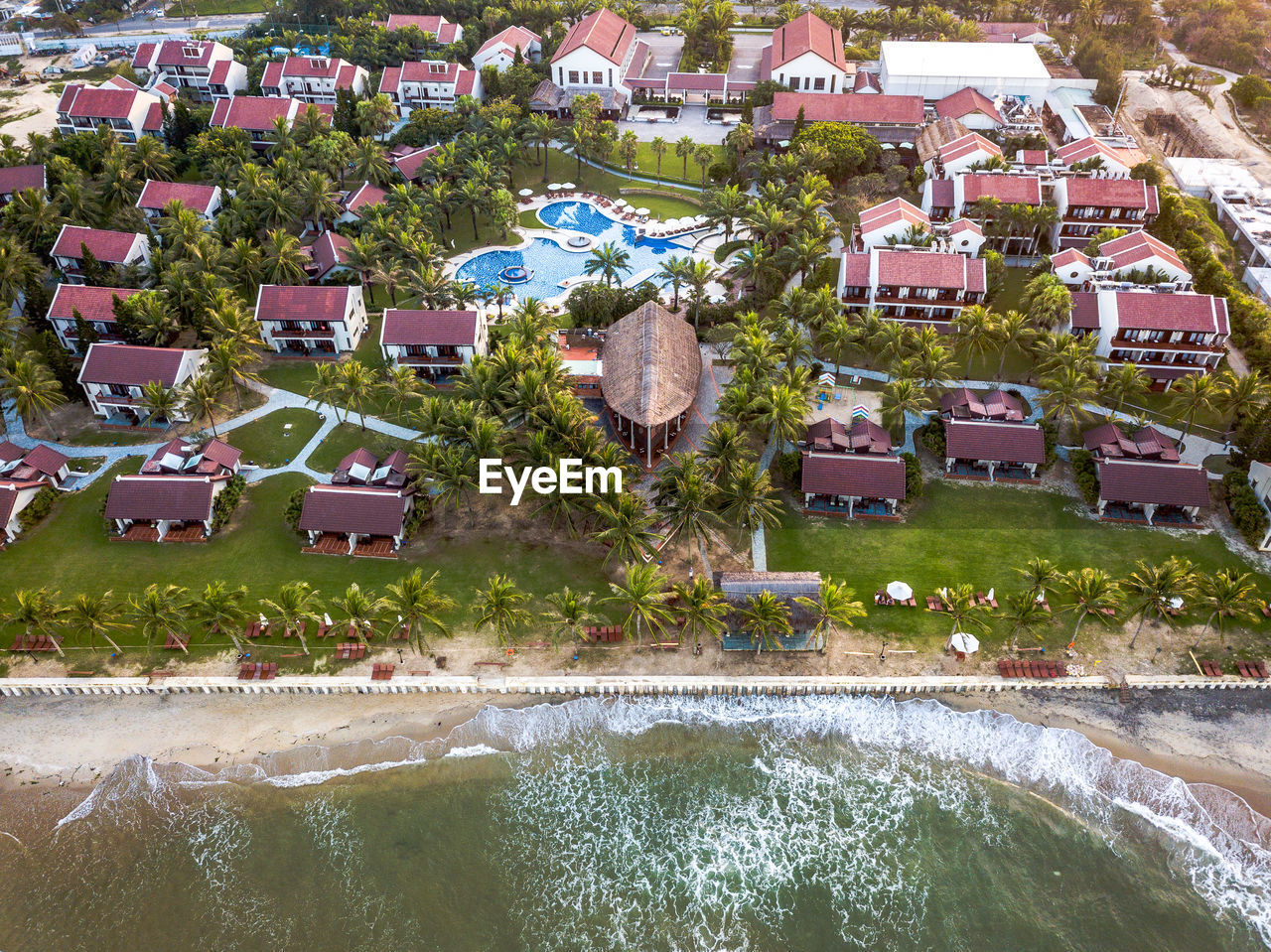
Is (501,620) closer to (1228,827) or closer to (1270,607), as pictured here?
(1228,827)

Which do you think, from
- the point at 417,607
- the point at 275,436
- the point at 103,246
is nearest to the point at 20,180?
the point at 103,246

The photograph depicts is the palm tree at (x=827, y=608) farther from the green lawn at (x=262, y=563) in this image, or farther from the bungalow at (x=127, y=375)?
the bungalow at (x=127, y=375)

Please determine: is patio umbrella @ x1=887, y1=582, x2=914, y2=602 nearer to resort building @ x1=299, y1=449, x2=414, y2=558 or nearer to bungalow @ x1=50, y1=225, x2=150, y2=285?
resort building @ x1=299, y1=449, x2=414, y2=558

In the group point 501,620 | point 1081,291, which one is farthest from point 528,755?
point 1081,291

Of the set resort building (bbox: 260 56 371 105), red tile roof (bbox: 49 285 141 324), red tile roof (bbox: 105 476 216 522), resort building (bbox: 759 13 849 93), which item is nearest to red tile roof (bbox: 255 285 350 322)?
red tile roof (bbox: 49 285 141 324)

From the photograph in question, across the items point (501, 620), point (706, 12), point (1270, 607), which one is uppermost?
point (706, 12)

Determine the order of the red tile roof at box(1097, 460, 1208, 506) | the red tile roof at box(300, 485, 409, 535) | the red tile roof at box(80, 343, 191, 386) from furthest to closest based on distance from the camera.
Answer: the red tile roof at box(80, 343, 191, 386) < the red tile roof at box(1097, 460, 1208, 506) < the red tile roof at box(300, 485, 409, 535)

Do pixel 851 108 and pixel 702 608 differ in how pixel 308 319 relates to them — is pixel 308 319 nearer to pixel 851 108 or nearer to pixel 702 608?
pixel 702 608
